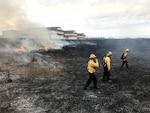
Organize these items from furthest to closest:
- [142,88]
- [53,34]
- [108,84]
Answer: [53,34] → [108,84] → [142,88]

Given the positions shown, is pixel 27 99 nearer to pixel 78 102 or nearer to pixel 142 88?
pixel 78 102

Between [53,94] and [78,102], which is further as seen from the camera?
[53,94]

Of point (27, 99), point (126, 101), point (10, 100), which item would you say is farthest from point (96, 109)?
point (10, 100)

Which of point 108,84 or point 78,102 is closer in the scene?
point 78,102

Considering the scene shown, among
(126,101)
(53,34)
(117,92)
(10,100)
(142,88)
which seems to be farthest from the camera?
(53,34)

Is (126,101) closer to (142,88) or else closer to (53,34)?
(142,88)

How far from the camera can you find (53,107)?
342 inches

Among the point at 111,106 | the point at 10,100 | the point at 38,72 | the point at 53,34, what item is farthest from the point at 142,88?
the point at 53,34

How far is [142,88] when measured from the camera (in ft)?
37.0

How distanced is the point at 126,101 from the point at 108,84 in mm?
3096

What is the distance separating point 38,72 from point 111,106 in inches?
359

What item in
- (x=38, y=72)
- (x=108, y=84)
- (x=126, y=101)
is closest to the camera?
(x=126, y=101)

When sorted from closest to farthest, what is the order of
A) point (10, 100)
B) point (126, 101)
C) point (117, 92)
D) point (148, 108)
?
point (148, 108), point (126, 101), point (10, 100), point (117, 92)

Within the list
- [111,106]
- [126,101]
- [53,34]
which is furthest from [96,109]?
[53,34]
